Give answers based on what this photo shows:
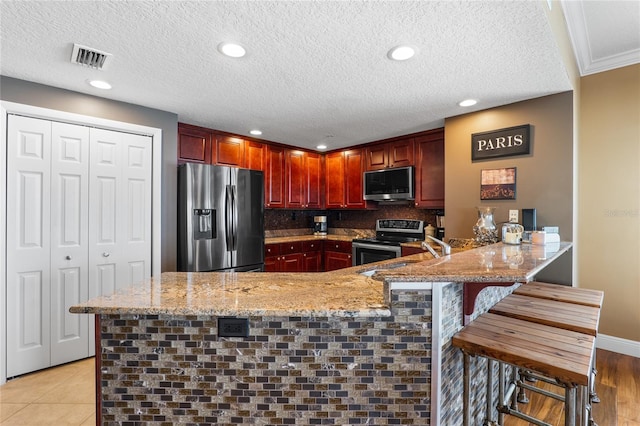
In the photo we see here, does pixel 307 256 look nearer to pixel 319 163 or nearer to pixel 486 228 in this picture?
pixel 319 163

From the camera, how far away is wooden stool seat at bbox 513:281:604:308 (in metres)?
1.95

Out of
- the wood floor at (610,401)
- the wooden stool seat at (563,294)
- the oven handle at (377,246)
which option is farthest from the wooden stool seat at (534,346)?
the oven handle at (377,246)

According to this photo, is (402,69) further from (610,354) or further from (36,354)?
(36,354)

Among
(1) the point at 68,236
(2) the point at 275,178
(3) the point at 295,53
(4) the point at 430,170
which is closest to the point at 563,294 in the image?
(4) the point at 430,170

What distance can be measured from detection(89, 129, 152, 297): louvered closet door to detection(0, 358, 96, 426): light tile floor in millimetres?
647

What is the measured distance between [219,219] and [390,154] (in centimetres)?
244

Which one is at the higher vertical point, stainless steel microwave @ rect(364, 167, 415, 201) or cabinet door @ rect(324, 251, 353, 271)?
stainless steel microwave @ rect(364, 167, 415, 201)

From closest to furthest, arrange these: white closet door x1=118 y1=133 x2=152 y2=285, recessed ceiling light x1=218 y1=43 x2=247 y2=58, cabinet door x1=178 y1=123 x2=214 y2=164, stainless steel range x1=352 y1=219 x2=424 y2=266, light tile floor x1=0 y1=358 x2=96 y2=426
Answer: recessed ceiling light x1=218 y1=43 x2=247 y2=58, light tile floor x1=0 y1=358 x2=96 y2=426, white closet door x1=118 y1=133 x2=152 y2=285, cabinet door x1=178 y1=123 x2=214 y2=164, stainless steel range x1=352 y1=219 x2=424 y2=266

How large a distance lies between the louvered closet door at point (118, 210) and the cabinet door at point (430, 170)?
3077 mm

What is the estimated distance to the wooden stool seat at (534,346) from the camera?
3.84 ft

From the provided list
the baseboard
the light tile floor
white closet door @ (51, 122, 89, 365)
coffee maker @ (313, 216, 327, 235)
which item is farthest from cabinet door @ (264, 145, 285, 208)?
the baseboard

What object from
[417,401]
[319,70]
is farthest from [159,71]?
[417,401]

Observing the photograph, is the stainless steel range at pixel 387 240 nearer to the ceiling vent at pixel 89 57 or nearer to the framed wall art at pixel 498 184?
the framed wall art at pixel 498 184

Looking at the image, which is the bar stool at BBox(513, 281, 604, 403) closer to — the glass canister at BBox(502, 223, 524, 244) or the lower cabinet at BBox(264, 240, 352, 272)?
the glass canister at BBox(502, 223, 524, 244)
